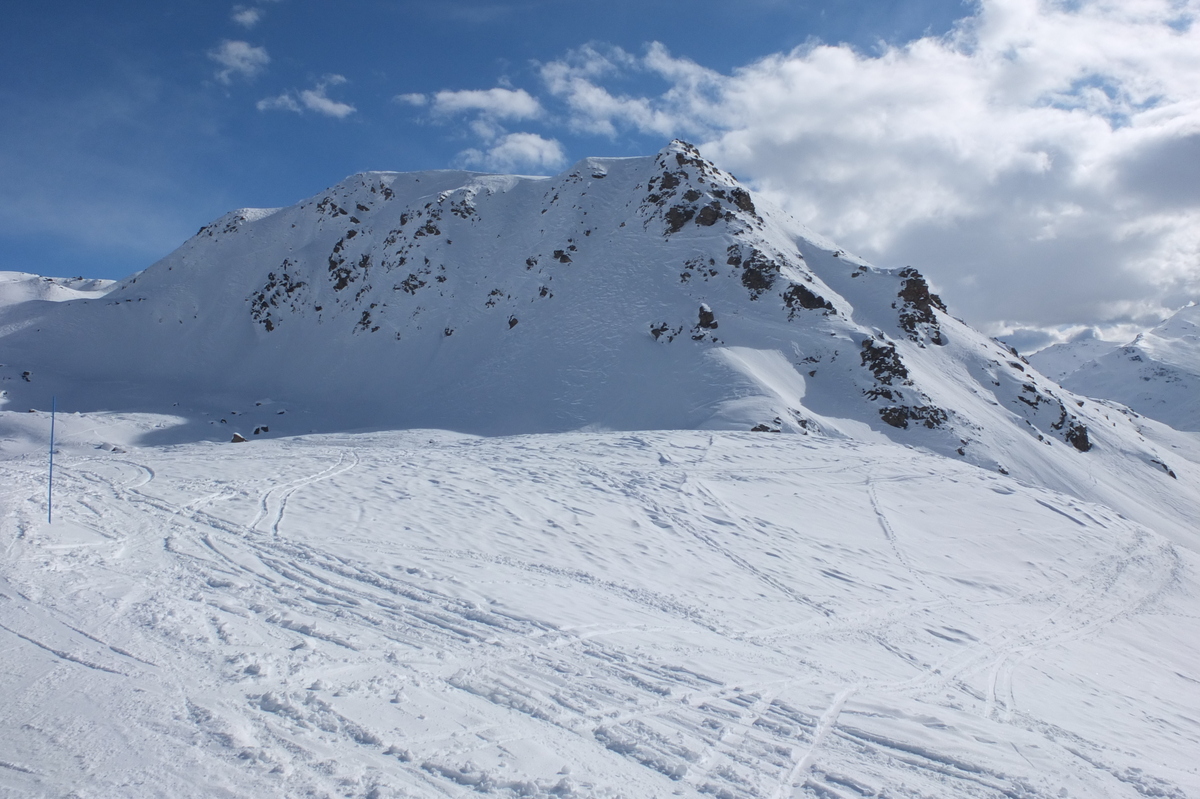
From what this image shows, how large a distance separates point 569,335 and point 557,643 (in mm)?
33840

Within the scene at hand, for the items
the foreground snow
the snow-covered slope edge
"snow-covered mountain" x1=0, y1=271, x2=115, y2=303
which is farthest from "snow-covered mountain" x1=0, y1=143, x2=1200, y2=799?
"snow-covered mountain" x1=0, y1=271, x2=115, y2=303

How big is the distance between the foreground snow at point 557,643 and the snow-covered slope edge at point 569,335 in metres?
15.1

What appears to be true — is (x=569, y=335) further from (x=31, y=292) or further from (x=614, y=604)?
(x=31, y=292)

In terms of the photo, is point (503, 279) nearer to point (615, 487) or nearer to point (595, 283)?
point (595, 283)

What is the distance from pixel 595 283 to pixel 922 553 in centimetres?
3304

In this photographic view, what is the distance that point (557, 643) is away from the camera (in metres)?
6.49

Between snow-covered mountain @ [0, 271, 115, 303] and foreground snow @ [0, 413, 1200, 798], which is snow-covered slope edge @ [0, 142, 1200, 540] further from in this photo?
foreground snow @ [0, 413, 1200, 798]

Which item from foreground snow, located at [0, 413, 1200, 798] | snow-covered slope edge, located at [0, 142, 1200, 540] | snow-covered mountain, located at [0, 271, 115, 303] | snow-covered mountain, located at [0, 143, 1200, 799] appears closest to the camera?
foreground snow, located at [0, 413, 1200, 798]

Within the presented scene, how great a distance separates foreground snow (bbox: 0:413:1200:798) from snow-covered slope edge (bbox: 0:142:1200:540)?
15121mm

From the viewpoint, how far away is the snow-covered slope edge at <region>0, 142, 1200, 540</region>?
111 feet

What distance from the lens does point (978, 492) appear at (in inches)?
730

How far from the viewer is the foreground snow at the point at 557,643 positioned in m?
4.37

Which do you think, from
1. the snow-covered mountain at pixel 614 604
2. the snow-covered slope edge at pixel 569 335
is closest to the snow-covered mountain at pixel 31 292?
the snow-covered slope edge at pixel 569 335

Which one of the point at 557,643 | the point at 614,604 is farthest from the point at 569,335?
the point at 557,643
